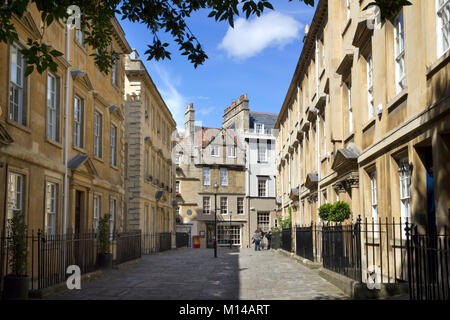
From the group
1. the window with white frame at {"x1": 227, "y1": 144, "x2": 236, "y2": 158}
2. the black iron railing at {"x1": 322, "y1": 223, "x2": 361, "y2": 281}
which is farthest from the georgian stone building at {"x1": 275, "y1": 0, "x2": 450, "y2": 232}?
the window with white frame at {"x1": 227, "y1": 144, "x2": 236, "y2": 158}

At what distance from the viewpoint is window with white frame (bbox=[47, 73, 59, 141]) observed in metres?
14.9

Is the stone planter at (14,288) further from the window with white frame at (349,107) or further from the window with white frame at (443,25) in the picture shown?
the window with white frame at (349,107)

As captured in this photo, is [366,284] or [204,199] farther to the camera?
[204,199]

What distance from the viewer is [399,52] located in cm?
1175

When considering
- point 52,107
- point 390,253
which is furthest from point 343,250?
point 52,107

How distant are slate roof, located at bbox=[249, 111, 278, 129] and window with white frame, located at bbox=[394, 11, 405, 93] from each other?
49.3 meters

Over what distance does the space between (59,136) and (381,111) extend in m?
8.88

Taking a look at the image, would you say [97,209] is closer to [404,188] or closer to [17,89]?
[17,89]

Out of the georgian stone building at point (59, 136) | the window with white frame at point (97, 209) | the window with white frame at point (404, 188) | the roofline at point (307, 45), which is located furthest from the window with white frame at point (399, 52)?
the window with white frame at point (97, 209)

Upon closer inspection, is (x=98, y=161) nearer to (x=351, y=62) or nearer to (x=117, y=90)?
(x=117, y=90)
